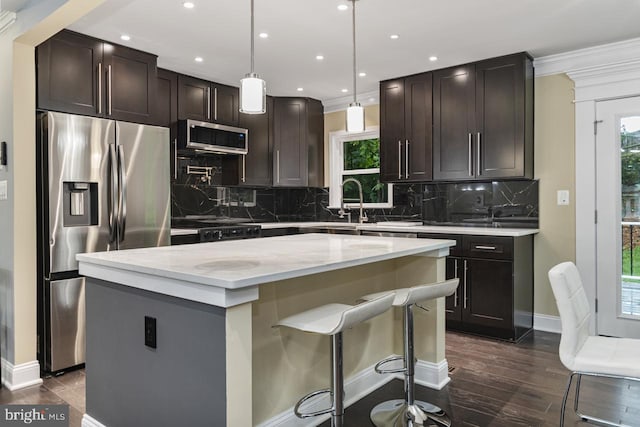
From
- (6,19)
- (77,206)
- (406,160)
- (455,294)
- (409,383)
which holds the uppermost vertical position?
(6,19)

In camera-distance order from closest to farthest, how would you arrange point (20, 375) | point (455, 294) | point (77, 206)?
point (20, 375)
point (77, 206)
point (455, 294)

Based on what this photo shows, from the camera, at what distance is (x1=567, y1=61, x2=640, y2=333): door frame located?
3727 millimetres

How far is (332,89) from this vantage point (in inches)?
199

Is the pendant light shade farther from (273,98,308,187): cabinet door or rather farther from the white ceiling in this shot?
(273,98,308,187): cabinet door

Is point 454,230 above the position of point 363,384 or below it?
above

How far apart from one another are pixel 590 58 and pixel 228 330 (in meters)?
3.81

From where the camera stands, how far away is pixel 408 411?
228 cm

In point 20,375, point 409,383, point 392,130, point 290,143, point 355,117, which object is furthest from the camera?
point 290,143

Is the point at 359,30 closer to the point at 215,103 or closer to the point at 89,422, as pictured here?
the point at 215,103

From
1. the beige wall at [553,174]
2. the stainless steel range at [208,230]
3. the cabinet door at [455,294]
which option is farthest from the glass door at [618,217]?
the stainless steel range at [208,230]

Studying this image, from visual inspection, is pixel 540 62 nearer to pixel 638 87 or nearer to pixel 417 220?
pixel 638 87

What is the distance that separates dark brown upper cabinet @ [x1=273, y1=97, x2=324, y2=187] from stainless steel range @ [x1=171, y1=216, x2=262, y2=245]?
2.62 ft

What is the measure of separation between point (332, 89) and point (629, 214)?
10.4ft

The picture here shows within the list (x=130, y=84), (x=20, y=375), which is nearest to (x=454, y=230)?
(x=130, y=84)
